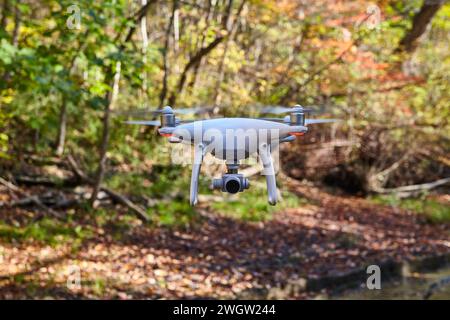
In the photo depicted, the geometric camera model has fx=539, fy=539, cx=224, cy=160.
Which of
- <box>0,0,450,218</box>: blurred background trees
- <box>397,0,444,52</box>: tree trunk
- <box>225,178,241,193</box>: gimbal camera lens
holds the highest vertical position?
<box>397,0,444,52</box>: tree trunk

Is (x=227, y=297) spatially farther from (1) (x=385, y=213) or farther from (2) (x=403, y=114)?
(2) (x=403, y=114)

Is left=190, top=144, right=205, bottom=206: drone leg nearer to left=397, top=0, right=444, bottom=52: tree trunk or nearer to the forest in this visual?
the forest

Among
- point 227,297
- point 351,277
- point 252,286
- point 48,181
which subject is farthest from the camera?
point 48,181

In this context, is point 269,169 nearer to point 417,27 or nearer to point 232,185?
point 232,185

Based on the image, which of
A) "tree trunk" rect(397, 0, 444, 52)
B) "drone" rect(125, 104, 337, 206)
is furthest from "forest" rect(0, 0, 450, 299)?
"drone" rect(125, 104, 337, 206)

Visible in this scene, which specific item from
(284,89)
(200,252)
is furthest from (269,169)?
(284,89)

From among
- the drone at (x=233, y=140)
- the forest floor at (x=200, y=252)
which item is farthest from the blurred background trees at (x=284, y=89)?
the drone at (x=233, y=140)

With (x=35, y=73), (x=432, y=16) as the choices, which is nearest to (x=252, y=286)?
(x=35, y=73)
